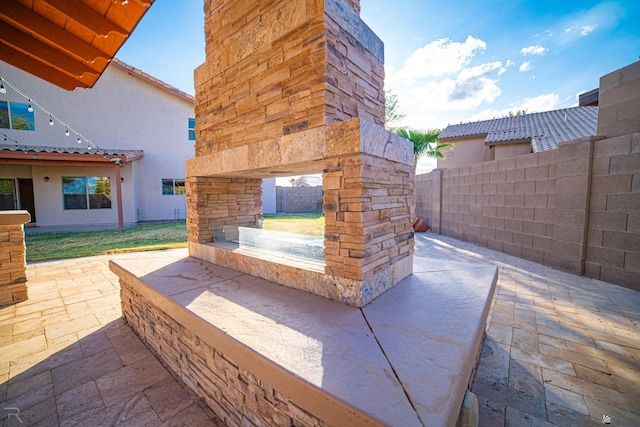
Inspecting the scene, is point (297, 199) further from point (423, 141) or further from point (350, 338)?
point (350, 338)

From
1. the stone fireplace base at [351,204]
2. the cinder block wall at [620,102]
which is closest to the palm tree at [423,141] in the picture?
the cinder block wall at [620,102]

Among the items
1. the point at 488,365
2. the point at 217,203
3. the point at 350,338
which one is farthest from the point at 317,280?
the point at 217,203

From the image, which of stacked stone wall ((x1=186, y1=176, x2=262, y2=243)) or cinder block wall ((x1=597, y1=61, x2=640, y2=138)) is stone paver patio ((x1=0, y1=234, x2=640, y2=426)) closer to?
stacked stone wall ((x1=186, y1=176, x2=262, y2=243))

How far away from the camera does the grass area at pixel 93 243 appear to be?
6328 millimetres

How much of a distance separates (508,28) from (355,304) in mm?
8426

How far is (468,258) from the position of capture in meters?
5.56

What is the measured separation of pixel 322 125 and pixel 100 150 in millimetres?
12809

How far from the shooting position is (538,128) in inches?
518

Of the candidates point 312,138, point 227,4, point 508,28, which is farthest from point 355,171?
point 508,28

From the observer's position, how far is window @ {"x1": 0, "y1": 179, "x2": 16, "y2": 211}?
10.4 metres

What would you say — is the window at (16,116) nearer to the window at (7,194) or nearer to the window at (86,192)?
the window at (7,194)

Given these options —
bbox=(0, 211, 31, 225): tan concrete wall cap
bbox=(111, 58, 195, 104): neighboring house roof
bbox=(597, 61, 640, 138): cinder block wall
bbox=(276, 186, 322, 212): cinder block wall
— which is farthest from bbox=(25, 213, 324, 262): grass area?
bbox=(276, 186, 322, 212): cinder block wall

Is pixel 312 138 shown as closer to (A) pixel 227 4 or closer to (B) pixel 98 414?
(A) pixel 227 4

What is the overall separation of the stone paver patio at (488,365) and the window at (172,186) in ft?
31.3
